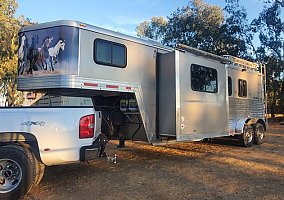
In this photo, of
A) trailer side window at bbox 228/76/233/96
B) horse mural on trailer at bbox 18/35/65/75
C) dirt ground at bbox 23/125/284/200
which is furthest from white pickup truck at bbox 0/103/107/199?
trailer side window at bbox 228/76/233/96

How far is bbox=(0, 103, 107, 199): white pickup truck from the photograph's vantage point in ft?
16.0

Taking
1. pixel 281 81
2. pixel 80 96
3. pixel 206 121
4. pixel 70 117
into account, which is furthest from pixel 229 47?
pixel 70 117

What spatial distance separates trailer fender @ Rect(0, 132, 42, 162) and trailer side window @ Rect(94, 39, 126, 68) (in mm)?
2245

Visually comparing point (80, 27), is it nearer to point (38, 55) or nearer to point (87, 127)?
point (38, 55)

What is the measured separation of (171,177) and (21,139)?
10.2ft

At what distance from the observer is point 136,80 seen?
7.44 metres

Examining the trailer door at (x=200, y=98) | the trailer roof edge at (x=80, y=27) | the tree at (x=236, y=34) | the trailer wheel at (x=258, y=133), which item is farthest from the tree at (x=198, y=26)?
the trailer roof edge at (x=80, y=27)

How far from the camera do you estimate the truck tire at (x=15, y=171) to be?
4.83 metres

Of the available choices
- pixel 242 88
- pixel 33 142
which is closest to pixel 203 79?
pixel 242 88

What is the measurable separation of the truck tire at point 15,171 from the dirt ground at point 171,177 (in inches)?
13.1

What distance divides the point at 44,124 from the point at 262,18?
29.8 meters

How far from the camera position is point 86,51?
6309 mm

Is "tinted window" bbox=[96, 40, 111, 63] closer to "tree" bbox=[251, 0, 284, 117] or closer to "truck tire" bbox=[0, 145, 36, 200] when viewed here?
"truck tire" bbox=[0, 145, 36, 200]

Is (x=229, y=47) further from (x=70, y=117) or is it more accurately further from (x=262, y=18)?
(x=70, y=117)
